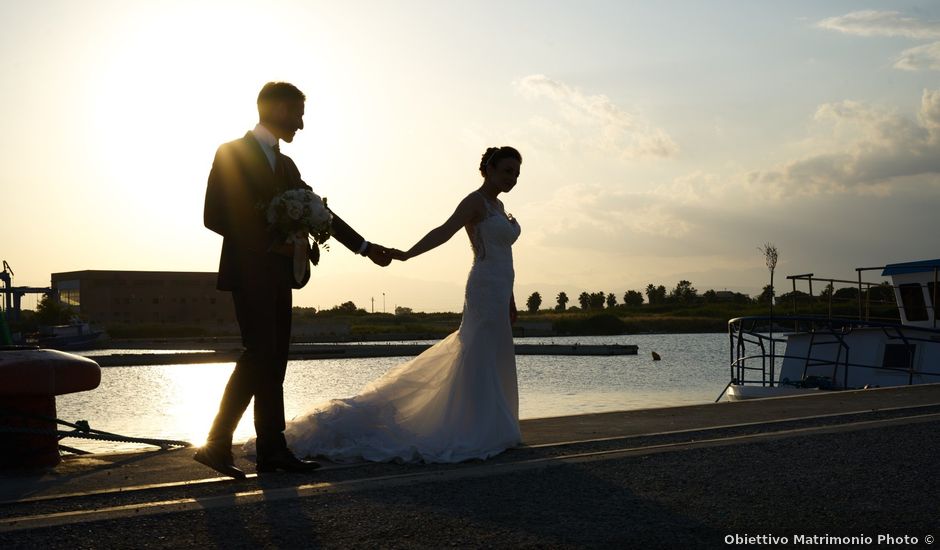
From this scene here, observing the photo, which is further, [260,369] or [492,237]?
[492,237]

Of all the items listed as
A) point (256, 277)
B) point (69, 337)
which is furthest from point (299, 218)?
point (69, 337)

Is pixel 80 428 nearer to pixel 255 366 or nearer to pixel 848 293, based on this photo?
pixel 255 366

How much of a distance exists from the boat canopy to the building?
109302 millimetres

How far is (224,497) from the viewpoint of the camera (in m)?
5.01

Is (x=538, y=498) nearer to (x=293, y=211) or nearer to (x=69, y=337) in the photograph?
(x=293, y=211)

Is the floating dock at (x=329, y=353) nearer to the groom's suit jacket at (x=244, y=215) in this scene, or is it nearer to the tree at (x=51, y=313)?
the tree at (x=51, y=313)

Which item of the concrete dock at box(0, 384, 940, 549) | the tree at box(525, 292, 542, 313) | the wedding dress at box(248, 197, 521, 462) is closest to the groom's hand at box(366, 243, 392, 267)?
the wedding dress at box(248, 197, 521, 462)

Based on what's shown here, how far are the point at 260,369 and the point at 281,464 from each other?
61 centimetres

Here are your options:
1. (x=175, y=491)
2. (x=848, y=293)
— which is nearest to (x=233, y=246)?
(x=175, y=491)

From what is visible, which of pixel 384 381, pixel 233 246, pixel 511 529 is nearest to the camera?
pixel 511 529

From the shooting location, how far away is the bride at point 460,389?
686 centimetres

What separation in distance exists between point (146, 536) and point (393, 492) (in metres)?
1.41

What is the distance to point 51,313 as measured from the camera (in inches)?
4513

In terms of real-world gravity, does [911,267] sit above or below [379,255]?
above
